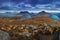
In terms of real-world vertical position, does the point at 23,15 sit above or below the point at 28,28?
above

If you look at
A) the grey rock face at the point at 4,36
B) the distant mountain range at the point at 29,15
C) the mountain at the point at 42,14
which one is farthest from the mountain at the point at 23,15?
the grey rock face at the point at 4,36

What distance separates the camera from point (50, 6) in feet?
7.04

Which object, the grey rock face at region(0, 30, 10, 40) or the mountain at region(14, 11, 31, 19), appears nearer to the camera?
the grey rock face at region(0, 30, 10, 40)

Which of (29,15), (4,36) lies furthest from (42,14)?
(4,36)

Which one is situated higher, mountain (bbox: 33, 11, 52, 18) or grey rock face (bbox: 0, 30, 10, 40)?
mountain (bbox: 33, 11, 52, 18)

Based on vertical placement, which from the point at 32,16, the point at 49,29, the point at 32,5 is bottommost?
the point at 49,29

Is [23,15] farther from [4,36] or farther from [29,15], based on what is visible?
[4,36]

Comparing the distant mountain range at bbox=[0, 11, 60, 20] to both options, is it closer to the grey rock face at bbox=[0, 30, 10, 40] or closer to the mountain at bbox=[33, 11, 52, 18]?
the mountain at bbox=[33, 11, 52, 18]

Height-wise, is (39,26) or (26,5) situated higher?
(26,5)

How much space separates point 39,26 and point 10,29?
416 millimetres

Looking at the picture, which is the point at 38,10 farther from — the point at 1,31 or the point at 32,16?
the point at 1,31

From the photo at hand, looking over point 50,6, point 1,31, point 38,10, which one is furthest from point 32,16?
point 1,31

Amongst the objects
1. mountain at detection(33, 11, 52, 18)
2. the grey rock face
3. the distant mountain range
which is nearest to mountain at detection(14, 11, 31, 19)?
the distant mountain range

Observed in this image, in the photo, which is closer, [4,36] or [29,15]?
[4,36]
